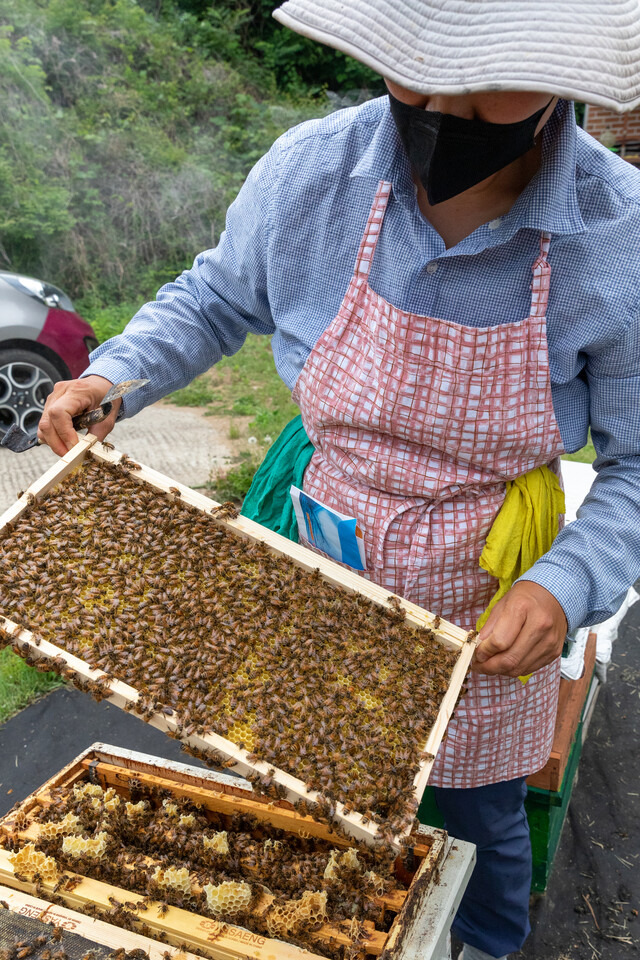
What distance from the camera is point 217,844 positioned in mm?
2268

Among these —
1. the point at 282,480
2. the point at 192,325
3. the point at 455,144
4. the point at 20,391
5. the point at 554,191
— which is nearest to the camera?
the point at 455,144

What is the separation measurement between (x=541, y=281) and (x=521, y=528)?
731mm

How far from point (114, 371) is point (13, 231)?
10.1m

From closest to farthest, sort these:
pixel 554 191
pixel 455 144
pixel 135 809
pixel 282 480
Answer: pixel 455 144 < pixel 554 191 < pixel 135 809 < pixel 282 480

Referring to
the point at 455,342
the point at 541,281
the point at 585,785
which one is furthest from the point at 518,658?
the point at 585,785

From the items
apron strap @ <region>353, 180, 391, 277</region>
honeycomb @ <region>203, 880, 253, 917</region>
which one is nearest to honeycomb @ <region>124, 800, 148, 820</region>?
honeycomb @ <region>203, 880, 253, 917</region>

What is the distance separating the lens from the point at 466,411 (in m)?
2.15

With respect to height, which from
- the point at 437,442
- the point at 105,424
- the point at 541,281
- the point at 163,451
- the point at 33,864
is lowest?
the point at 163,451

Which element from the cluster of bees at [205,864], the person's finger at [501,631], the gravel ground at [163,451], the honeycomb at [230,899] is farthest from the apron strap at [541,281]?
the gravel ground at [163,451]

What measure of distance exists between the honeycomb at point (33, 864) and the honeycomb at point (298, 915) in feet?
2.03

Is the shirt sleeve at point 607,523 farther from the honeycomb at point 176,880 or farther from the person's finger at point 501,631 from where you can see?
the honeycomb at point 176,880

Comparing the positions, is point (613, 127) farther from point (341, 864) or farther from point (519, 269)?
point (341, 864)

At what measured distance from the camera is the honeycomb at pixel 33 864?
2104mm

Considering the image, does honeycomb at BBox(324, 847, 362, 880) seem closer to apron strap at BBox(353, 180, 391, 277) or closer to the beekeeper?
the beekeeper
